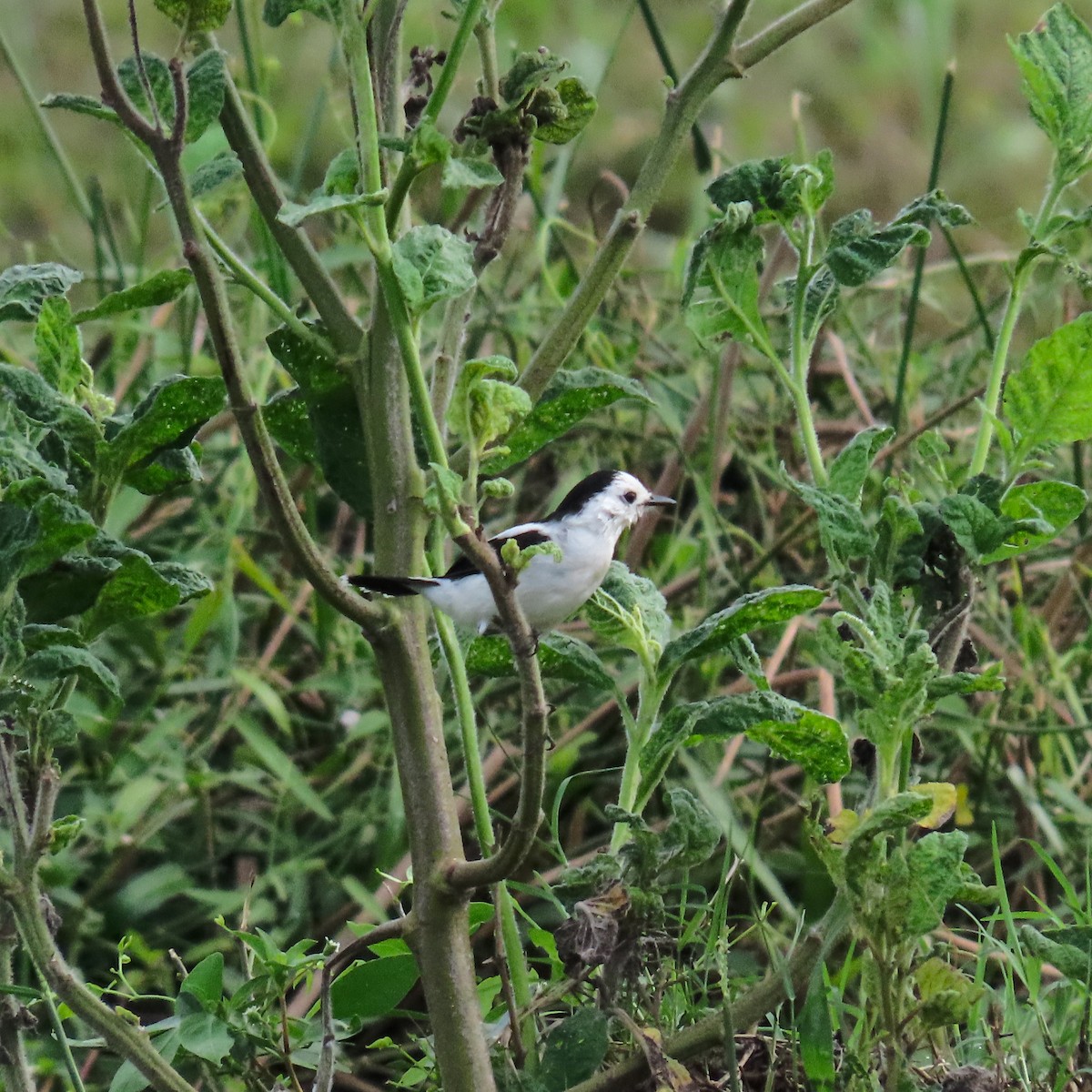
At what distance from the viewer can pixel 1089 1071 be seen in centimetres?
98

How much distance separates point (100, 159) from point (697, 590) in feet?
6.74

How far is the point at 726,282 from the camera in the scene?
1020 mm

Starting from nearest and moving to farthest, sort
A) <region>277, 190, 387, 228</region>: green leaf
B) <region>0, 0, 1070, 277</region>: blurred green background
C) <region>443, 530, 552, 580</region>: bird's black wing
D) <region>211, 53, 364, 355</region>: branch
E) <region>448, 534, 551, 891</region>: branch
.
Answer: <region>448, 534, 551, 891</region>: branch → <region>277, 190, 387, 228</region>: green leaf → <region>211, 53, 364, 355</region>: branch → <region>443, 530, 552, 580</region>: bird's black wing → <region>0, 0, 1070, 277</region>: blurred green background

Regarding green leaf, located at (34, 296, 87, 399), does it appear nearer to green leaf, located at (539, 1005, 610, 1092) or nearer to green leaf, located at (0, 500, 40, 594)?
green leaf, located at (0, 500, 40, 594)

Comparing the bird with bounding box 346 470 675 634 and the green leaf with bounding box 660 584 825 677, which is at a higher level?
the bird with bounding box 346 470 675 634

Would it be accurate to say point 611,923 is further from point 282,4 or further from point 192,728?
point 192,728

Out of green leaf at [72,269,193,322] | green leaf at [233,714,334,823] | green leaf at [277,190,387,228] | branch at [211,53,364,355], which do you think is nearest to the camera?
green leaf at [277,190,387,228]

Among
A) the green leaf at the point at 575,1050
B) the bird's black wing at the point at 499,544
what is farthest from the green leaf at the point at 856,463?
the green leaf at the point at 575,1050

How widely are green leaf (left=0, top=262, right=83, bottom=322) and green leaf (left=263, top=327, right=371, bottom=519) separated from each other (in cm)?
13

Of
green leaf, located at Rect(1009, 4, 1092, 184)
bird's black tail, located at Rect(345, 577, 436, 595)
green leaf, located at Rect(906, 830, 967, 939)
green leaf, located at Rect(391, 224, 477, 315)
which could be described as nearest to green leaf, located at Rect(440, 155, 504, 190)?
green leaf, located at Rect(391, 224, 477, 315)

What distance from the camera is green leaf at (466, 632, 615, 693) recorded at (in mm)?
1035

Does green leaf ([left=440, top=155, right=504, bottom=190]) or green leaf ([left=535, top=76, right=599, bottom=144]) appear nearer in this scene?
green leaf ([left=440, top=155, right=504, bottom=190])

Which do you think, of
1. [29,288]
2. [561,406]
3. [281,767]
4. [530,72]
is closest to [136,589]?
[29,288]

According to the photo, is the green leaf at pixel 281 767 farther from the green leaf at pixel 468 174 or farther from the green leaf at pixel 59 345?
the green leaf at pixel 468 174
